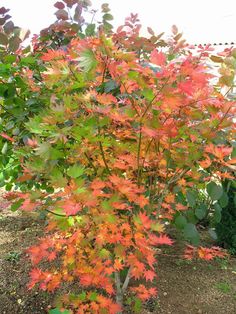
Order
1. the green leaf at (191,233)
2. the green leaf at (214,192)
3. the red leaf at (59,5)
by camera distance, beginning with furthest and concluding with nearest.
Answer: the red leaf at (59,5), the green leaf at (191,233), the green leaf at (214,192)

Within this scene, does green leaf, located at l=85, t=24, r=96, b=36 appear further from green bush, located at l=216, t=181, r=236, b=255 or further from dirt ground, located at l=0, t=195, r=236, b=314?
green bush, located at l=216, t=181, r=236, b=255

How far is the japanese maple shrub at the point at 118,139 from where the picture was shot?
145cm

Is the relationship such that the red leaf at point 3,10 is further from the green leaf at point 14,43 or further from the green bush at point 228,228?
the green bush at point 228,228

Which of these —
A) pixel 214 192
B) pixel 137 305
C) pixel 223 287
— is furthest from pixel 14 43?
pixel 223 287

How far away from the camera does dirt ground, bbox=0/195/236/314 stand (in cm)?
245

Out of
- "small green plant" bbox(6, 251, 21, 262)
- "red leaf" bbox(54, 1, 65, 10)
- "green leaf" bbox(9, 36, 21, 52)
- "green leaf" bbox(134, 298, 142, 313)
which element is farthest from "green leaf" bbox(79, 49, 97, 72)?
"small green plant" bbox(6, 251, 21, 262)

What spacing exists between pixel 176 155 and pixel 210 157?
23cm

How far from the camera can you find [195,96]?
5.33 feet

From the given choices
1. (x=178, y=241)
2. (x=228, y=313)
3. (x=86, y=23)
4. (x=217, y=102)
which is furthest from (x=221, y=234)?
(x=86, y=23)

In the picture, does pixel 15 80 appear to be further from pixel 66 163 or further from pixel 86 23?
pixel 66 163

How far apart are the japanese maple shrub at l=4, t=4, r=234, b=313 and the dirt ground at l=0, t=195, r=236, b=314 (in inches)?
14.8

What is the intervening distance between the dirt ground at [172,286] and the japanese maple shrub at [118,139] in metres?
0.38

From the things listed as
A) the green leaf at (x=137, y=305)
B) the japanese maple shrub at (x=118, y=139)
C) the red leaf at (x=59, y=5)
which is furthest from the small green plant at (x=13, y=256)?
the red leaf at (x=59, y=5)

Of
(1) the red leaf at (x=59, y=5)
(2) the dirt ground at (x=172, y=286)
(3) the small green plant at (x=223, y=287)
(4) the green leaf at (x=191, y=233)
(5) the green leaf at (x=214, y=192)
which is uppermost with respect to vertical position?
(1) the red leaf at (x=59, y=5)
